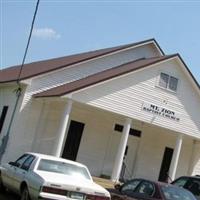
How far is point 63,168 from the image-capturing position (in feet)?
45.1

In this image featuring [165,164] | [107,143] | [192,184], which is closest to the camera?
[192,184]

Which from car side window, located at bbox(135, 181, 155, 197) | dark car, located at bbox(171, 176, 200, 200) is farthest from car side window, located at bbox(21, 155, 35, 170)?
dark car, located at bbox(171, 176, 200, 200)

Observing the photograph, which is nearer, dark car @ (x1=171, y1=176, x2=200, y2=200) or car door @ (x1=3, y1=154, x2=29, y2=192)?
car door @ (x1=3, y1=154, x2=29, y2=192)

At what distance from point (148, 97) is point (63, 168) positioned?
45.0 ft

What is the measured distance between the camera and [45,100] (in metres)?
25.8

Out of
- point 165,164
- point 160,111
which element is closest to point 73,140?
point 160,111

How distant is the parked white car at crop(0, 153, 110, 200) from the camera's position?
12164 mm

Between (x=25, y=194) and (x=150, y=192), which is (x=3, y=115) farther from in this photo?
(x=150, y=192)

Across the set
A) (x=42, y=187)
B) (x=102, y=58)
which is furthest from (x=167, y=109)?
(x=42, y=187)

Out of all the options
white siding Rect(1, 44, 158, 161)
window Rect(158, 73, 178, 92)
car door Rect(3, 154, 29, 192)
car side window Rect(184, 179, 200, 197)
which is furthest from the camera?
window Rect(158, 73, 178, 92)

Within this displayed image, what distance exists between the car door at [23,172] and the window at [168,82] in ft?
47.5

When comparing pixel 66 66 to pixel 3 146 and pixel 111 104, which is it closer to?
pixel 111 104

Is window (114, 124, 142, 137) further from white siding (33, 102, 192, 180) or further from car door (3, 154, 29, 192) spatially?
car door (3, 154, 29, 192)

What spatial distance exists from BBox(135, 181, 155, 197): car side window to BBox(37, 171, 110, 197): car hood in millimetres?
865
